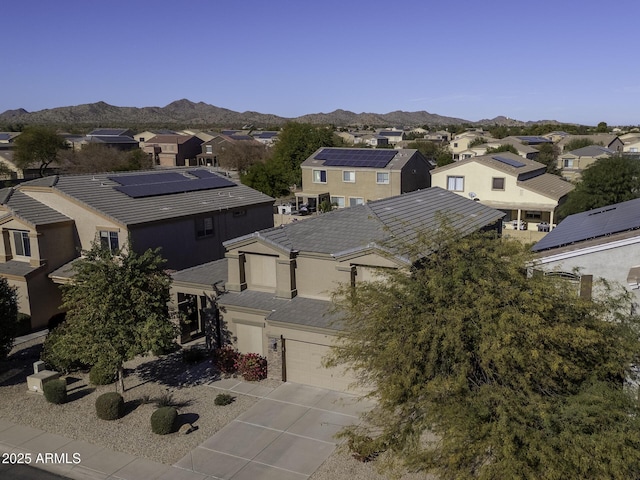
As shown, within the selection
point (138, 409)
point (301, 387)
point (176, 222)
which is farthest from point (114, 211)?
point (301, 387)

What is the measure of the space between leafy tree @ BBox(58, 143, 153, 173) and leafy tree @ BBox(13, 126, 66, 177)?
7.48 feet

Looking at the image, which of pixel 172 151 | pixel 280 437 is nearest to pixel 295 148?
pixel 172 151

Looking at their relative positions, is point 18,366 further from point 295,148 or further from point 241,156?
point 241,156

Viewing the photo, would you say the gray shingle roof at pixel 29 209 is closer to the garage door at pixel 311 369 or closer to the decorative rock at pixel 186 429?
the decorative rock at pixel 186 429

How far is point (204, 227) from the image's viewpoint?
110 ft

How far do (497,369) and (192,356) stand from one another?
48.6ft

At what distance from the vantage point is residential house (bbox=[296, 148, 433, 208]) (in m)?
53.8

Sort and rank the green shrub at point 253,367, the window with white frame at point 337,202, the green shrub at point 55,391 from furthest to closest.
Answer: the window with white frame at point 337,202, the green shrub at point 253,367, the green shrub at point 55,391

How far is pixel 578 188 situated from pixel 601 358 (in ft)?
107

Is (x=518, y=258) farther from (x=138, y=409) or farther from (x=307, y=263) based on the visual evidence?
(x=138, y=409)

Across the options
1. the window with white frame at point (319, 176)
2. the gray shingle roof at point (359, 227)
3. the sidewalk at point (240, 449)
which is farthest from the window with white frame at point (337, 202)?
the sidewalk at point (240, 449)

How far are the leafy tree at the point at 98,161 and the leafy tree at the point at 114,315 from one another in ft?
190

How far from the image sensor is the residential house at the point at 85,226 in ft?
94.7

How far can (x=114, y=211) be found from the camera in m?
29.8
